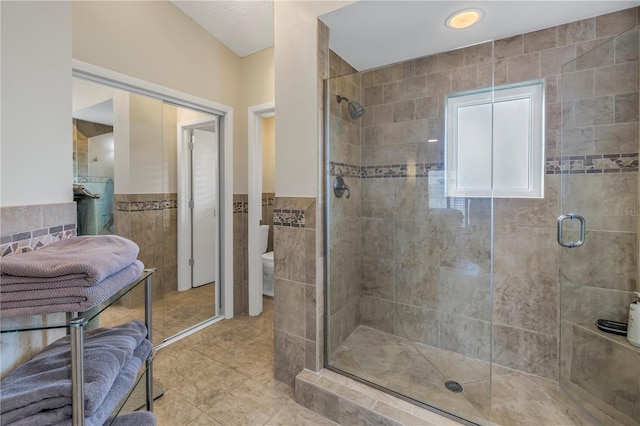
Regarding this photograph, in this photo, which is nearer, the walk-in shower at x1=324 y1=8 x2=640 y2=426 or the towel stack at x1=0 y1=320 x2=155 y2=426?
the towel stack at x1=0 y1=320 x2=155 y2=426

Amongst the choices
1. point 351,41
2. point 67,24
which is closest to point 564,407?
point 351,41

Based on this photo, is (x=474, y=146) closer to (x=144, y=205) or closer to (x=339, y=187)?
(x=339, y=187)

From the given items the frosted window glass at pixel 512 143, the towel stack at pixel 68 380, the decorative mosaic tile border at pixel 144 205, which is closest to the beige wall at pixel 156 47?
the decorative mosaic tile border at pixel 144 205

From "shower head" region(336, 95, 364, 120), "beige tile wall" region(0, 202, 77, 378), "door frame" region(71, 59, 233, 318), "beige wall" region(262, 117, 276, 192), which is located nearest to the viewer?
"beige tile wall" region(0, 202, 77, 378)

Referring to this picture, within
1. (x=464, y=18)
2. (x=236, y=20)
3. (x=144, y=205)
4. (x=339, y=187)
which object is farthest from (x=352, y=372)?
(x=236, y=20)

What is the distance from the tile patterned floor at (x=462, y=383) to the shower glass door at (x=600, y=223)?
6.3 inches

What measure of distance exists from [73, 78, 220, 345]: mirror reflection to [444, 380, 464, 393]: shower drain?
63.9 inches

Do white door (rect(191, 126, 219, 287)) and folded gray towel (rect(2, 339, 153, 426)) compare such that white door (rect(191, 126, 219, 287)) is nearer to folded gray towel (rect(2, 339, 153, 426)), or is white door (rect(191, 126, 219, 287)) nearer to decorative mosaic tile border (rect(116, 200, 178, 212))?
decorative mosaic tile border (rect(116, 200, 178, 212))

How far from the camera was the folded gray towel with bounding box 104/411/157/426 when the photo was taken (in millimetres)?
811

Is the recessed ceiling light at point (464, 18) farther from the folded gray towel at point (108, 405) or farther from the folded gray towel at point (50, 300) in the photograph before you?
the folded gray towel at point (108, 405)

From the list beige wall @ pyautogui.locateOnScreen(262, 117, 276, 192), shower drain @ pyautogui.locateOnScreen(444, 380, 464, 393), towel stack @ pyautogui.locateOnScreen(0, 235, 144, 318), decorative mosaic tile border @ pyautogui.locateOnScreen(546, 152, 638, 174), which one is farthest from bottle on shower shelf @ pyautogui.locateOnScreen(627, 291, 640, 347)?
beige wall @ pyautogui.locateOnScreen(262, 117, 276, 192)

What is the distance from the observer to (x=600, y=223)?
1574mm

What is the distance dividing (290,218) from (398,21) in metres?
1.33

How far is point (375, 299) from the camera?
2.28 metres
